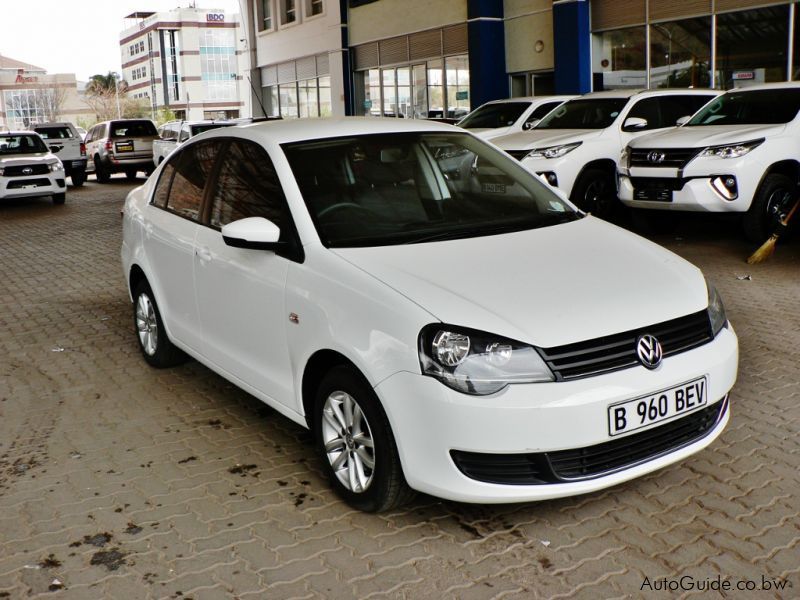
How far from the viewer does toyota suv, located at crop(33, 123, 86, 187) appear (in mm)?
25141

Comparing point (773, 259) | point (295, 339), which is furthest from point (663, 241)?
point (295, 339)

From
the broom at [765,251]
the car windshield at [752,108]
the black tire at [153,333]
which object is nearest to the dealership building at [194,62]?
the car windshield at [752,108]

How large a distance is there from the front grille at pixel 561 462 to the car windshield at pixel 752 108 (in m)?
7.56

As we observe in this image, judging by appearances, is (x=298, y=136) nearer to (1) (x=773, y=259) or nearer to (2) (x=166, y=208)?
(2) (x=166, y=208)

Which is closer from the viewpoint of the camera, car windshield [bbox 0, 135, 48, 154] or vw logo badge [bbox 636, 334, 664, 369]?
vw logo badge [bbox 636, 334, 664, 369]

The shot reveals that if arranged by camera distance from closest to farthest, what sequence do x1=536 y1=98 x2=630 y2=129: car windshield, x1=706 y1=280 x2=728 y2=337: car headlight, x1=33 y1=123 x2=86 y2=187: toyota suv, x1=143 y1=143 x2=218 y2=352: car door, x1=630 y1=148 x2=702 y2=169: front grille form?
x1=706 y1=280 x2=728 y2=337: car headlight < x1=143 y1=143 x2=218 y2=352: car door < x1=630 y1=148 x2=702 y2=169: front grille < x1=536 y1=98 x2=630 y2=129: car windshield < x1=33 y1=123 x2=86 y2=187: toyota suv

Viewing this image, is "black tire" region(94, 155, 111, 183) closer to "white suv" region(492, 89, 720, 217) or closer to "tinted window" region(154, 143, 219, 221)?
"white suv" region(492, 89, 720, 217)

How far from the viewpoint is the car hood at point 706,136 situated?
31.5 ft

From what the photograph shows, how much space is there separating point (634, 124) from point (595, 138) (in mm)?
546

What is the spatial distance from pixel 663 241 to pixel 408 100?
17520 millimetres

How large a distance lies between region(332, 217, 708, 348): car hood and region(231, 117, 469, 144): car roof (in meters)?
0.99

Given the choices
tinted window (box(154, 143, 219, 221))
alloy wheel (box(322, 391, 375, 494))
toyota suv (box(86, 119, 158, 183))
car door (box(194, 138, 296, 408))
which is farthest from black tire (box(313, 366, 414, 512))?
toyota suv (box(86, 119, 158, 183))

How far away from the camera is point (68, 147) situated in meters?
25.3

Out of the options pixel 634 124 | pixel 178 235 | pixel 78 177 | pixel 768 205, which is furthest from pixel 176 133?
pixel 178 235
